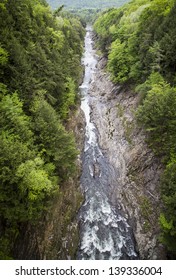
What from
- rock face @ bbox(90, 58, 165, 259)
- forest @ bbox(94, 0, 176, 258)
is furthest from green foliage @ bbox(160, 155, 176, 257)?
rock face @ bbox(90, 58, 165, 259)

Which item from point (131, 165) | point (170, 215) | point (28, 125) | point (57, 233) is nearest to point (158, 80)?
point (131, 165)

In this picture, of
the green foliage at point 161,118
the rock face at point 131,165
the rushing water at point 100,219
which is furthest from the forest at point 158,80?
the rushing water at point 100,219

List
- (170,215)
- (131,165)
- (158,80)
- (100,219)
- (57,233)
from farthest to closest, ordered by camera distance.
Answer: (158,80) → (131,165) → (100,219) → (57,233) → (170,215)

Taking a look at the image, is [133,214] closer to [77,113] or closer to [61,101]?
[61,101]

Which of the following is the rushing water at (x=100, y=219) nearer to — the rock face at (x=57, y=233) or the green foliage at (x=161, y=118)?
the rock face at (x=57, y=233)

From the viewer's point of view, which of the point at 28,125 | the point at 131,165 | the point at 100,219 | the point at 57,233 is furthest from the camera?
the point at 131,165

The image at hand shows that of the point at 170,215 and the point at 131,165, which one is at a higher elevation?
the point at 131,165

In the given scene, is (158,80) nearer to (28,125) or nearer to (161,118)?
(161,118)

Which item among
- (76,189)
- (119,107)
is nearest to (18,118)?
(76,189)
